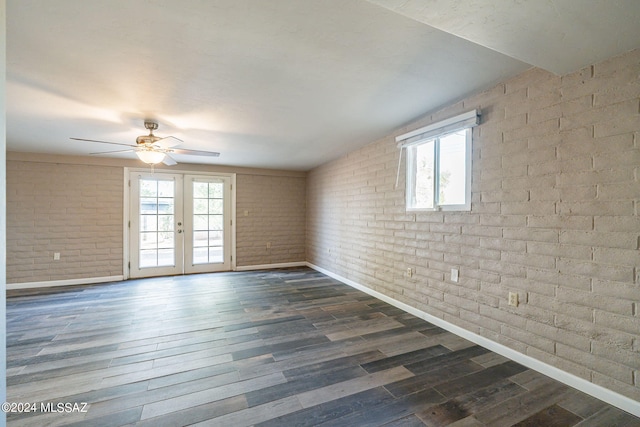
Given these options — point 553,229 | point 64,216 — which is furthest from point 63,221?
point 553,229

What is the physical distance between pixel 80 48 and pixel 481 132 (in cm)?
313

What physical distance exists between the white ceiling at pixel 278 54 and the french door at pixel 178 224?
82.4 inches

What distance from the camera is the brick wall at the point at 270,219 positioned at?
584 cm

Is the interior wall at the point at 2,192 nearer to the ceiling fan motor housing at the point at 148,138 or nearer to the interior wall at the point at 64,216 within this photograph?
the ceiling fan motor housing at the point at 148,138

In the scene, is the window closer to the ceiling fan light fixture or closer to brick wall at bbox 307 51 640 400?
brick wall at bbox 307 51 640 400

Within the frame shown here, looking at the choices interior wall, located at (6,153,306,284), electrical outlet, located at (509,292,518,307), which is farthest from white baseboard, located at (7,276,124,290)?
electrical outlet, located at (509,292,518,307)

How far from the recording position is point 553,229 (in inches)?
78.6

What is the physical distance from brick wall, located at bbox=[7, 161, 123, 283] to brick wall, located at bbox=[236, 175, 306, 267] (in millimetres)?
2190

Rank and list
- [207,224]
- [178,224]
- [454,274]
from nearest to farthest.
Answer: [454,274]
[178,224]
[207,224]

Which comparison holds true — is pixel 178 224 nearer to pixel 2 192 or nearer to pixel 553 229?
pixel 2 192

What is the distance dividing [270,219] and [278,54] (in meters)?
4.49

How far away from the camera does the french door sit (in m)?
5.05

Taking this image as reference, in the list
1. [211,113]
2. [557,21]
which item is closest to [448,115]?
[557,21]

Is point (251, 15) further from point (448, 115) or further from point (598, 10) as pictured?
point (448, 115)
